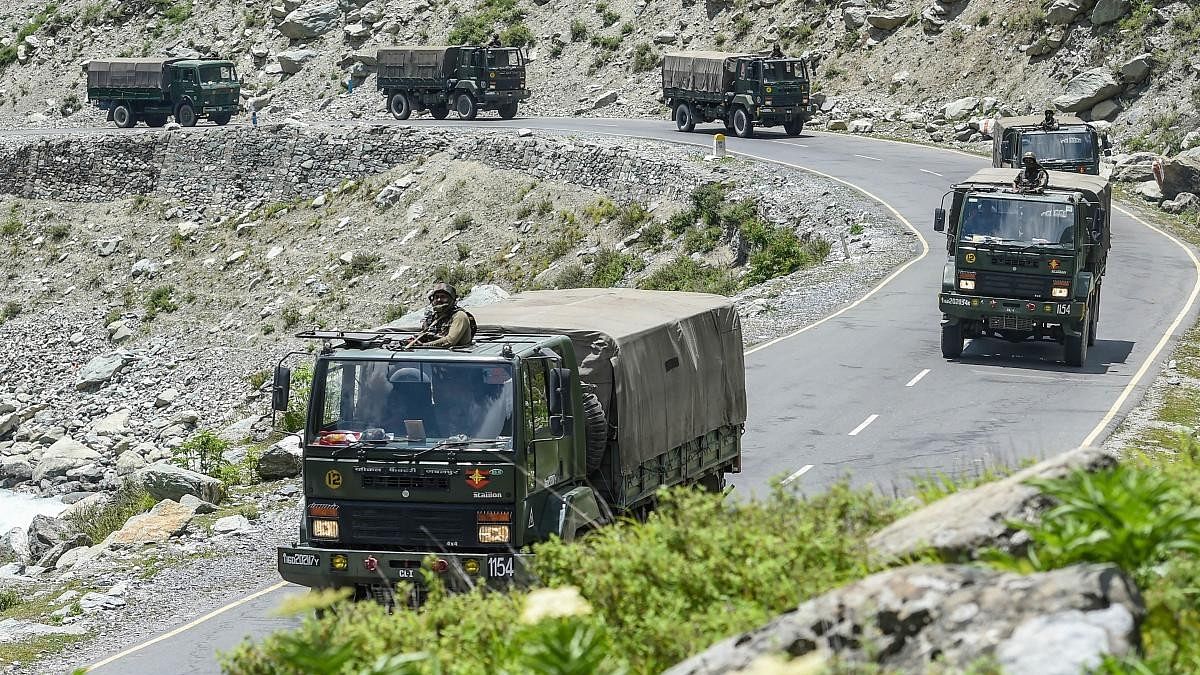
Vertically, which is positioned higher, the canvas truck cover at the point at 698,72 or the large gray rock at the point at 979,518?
the canvas truck cover at the point at 698,72

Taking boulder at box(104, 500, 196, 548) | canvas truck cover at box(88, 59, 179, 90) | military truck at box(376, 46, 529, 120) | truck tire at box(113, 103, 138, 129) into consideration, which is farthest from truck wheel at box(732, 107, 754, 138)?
boulder at box(104, 500, 196, 548)

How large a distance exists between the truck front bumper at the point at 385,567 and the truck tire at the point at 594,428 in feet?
4.94

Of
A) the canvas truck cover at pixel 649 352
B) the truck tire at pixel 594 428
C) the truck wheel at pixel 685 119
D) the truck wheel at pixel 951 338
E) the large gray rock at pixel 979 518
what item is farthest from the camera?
the truck wheel at pixel 685 119

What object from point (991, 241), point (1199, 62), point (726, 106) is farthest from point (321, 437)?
point (1199, 62)

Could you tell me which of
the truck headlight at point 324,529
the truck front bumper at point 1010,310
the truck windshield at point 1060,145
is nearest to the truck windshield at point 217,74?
the truck windshield at point 1060,145

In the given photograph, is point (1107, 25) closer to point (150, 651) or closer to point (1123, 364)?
point (1123, 364)

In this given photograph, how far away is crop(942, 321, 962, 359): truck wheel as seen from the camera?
23812mm

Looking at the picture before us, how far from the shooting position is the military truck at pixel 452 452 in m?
10.6

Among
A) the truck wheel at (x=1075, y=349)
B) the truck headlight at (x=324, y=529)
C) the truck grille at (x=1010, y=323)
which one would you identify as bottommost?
the truck wheel at (x=1075, y=349)

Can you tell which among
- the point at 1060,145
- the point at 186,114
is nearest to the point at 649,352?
the point at 1060,145

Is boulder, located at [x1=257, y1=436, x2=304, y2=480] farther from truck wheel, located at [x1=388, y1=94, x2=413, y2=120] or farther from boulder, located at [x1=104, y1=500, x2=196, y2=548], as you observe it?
truck wheel, located at [x1=388, y1=94, x2=413, y2=120]

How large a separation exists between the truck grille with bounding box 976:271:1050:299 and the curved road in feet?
4.47

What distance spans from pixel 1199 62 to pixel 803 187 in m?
18.5

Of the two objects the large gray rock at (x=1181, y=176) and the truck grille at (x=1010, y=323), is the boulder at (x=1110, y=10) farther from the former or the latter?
the truck grille at (x=1010, y=323)
